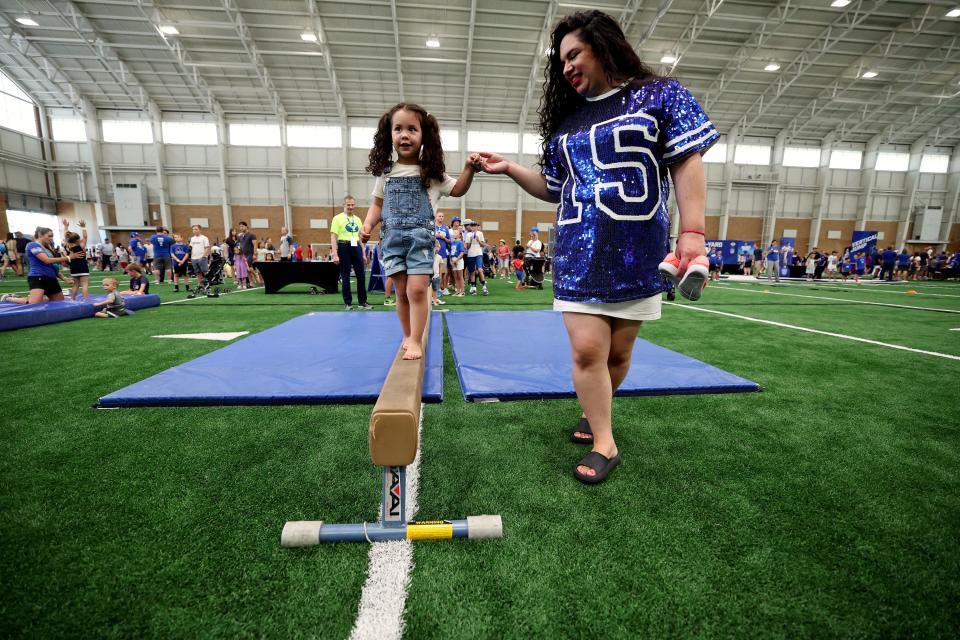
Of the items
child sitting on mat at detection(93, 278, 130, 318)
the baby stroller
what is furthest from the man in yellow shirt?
the baby stroller

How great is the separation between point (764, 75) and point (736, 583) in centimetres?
2894

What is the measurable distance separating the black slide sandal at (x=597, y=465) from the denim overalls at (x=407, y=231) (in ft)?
5.26

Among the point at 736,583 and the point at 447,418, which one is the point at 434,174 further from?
the point at 736,583

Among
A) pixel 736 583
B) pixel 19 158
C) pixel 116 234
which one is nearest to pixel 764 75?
Answer: pixel 736 583

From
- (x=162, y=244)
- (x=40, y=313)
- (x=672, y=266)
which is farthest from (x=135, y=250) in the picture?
(x=672, y=266)

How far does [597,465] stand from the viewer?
181cm

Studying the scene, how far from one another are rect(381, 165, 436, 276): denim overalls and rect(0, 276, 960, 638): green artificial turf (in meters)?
0.95

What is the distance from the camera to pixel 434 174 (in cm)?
290

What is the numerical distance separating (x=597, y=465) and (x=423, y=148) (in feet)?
7.68

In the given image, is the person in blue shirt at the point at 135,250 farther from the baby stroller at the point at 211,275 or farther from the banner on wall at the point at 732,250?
the banner on wall at the point at 732,250

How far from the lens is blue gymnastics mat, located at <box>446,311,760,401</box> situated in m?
2.83

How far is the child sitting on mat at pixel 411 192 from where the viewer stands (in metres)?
2.79

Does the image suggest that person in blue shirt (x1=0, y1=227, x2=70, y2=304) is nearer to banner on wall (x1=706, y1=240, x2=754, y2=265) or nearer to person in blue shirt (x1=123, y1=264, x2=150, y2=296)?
person in blue shirt (x1=123, y1=264, x2=150, y2=296)

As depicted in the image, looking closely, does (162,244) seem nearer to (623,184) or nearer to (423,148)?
(423,148)
